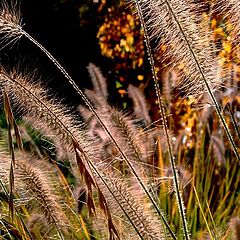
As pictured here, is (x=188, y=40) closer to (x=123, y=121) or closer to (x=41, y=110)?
(x=41, y=110)

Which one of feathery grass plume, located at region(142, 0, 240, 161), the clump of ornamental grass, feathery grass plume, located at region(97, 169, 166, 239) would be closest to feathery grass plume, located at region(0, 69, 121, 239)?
the clump of ornamental grass

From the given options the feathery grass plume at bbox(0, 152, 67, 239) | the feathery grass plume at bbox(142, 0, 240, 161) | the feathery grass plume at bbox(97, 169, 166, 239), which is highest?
the feathery grass plume at bbox(142, 0, 240, 161)

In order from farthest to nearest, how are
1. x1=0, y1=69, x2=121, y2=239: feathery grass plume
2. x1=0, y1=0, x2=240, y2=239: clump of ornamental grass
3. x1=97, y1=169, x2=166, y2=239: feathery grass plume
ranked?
x1=97, y1=169, x2=166, y2=239: feathery grass plume < x1=0, y1=69, x2=121, y2=239: feathery grass plume < x1=0, y1=0, x2=240, y2=239: clump of ornamental grass

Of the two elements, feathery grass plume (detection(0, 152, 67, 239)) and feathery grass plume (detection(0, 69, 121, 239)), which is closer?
feathery grass plume (detection(0, 69, 121, 239))

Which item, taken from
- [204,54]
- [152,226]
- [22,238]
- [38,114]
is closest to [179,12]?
[204,54]

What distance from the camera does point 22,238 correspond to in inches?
80.7

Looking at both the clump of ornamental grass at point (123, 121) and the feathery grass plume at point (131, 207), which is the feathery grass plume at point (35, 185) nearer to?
the clump of ornamental grass at point (123, 121)

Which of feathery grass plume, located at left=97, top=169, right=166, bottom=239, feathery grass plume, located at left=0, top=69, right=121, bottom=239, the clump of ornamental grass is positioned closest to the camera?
the clump of ornamental grass

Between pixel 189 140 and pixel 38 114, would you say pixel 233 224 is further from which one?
pixel 189 140

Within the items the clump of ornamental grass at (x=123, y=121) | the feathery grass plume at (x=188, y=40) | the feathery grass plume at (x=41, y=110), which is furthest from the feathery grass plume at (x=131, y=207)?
the feathery grass plume at (x=188, y=40)

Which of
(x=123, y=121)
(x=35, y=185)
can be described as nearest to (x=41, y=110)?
(x=35, y=185)

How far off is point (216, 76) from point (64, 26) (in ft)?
11.7

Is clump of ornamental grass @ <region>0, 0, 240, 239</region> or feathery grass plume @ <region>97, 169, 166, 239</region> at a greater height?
clump of ornamental grass @ <region>0, 0, 240, 239</region>

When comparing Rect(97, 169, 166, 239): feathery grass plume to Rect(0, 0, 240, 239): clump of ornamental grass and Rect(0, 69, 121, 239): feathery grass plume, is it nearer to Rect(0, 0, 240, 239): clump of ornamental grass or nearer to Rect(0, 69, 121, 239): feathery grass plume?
Rect(0, 0, 240, 239): clump of ornamental grass
